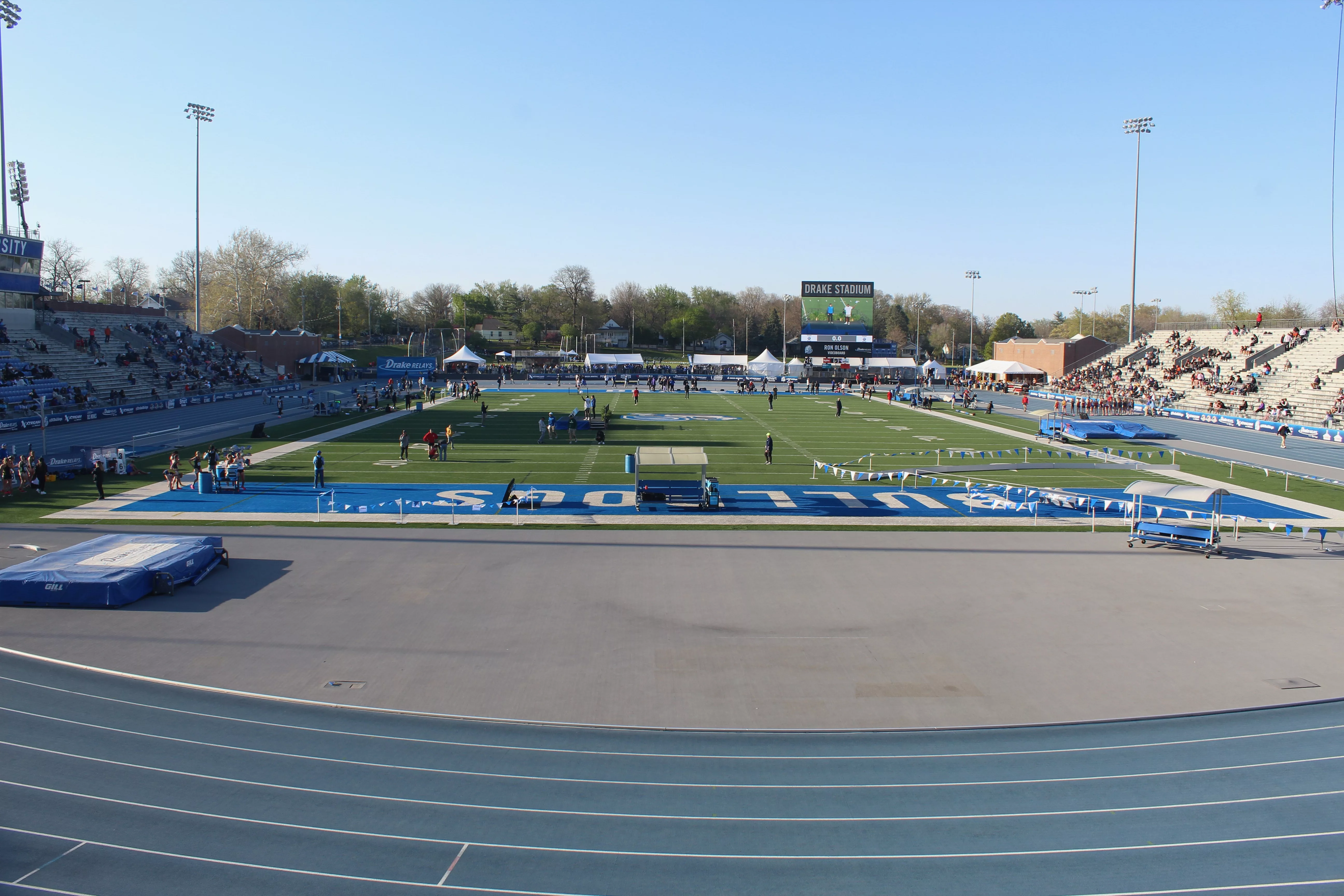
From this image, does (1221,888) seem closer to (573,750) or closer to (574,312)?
(573,750)

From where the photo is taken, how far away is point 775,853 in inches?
319

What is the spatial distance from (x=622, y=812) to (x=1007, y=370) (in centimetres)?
8074

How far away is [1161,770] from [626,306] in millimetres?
151326

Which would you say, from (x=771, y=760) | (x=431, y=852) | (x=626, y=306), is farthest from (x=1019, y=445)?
(x=626, y=306)

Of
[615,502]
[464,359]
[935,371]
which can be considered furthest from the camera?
[935,371]

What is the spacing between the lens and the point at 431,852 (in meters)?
8.07

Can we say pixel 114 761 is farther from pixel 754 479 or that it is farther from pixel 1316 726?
pixel 754 479

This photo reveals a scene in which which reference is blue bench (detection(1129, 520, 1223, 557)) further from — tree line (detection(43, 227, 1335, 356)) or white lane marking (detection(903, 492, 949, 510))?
tree line (detection(43, 227, 1335, 356))

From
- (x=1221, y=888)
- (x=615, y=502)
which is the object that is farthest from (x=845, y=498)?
(x=1221, y=888)

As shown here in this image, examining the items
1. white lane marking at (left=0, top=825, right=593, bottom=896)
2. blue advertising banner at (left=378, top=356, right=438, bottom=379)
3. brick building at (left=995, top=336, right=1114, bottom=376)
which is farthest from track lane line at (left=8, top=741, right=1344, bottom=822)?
brick building at (left=995, top=336, right=1114, bottom=376)

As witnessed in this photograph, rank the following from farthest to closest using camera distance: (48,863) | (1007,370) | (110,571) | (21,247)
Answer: (1007,370), (21,247), (110,571), (48,863)

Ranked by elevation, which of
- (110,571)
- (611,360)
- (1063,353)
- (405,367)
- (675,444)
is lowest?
(110,571)

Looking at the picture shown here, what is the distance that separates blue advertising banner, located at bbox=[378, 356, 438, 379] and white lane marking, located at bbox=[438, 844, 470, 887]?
5964cm

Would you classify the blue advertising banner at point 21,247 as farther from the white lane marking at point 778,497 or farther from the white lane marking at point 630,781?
the white lane marking at point 630,781
